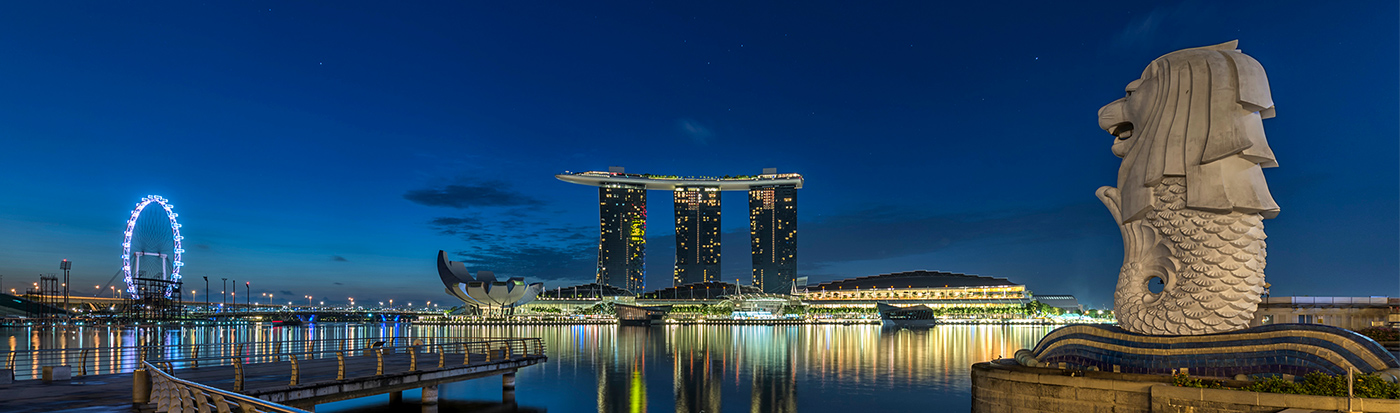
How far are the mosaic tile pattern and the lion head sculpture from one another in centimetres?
247

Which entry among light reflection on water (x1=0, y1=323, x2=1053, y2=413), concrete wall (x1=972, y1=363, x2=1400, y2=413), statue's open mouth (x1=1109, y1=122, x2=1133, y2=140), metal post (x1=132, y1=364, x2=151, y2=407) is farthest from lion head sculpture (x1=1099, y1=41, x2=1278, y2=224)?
metal post (x1=132, y1=364, x2=151, y2=407)

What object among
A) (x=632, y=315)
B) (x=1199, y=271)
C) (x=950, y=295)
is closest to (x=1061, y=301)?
(x=950, y=295)

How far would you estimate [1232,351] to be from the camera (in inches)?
568

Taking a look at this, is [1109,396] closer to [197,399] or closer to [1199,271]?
[1199,271]

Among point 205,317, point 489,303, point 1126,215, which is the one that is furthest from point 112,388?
point 205,317

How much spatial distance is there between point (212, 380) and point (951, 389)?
25.0 meters

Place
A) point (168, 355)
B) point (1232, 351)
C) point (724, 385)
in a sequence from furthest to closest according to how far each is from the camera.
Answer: point (168, 355), point (724, 385), point (1232, 351)

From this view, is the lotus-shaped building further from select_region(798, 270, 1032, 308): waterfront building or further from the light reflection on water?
the light reflection on water

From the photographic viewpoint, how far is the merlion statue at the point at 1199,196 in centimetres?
1521

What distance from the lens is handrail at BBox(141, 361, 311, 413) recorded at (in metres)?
6.56

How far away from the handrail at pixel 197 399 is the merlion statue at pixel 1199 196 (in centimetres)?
1536

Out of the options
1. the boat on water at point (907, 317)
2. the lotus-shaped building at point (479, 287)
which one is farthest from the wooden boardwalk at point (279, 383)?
the lotus-shaped building at point (479, 287)

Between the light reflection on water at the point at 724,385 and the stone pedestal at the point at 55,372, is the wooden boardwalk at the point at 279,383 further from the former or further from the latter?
the light reflection on water at the point at 724,385

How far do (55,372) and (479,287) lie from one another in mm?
134195
